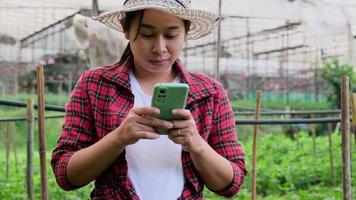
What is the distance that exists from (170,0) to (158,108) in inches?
10.3

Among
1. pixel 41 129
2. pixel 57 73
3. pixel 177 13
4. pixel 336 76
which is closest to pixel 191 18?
pixel 177 13

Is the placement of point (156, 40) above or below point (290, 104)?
above

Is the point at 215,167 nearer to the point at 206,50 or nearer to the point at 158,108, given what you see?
the point at 158,108

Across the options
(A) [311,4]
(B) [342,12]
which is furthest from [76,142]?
(B) [342,12]

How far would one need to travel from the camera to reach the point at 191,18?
1252 mm

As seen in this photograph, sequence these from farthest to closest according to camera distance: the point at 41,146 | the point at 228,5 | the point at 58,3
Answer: the point at 58,3, the point at 228,5, the point at 41,146

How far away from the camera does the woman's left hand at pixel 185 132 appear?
1.07 m

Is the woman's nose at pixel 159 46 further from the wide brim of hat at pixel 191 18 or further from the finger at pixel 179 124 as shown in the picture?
the finger at pixel 179 124

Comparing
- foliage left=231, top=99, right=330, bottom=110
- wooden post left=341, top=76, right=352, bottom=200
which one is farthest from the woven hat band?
foliage left=231, top=99, right=330, bottom=110

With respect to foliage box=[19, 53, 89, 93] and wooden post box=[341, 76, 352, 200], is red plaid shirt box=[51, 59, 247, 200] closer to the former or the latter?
wooden post box=[341, 76, 352, 200]

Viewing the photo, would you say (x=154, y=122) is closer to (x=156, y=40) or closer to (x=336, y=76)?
(x=156, y=40)

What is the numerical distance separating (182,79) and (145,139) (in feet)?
0.63

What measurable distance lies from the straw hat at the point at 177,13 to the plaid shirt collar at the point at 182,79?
104 millimetres

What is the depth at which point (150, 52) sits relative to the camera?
1.19 meters
